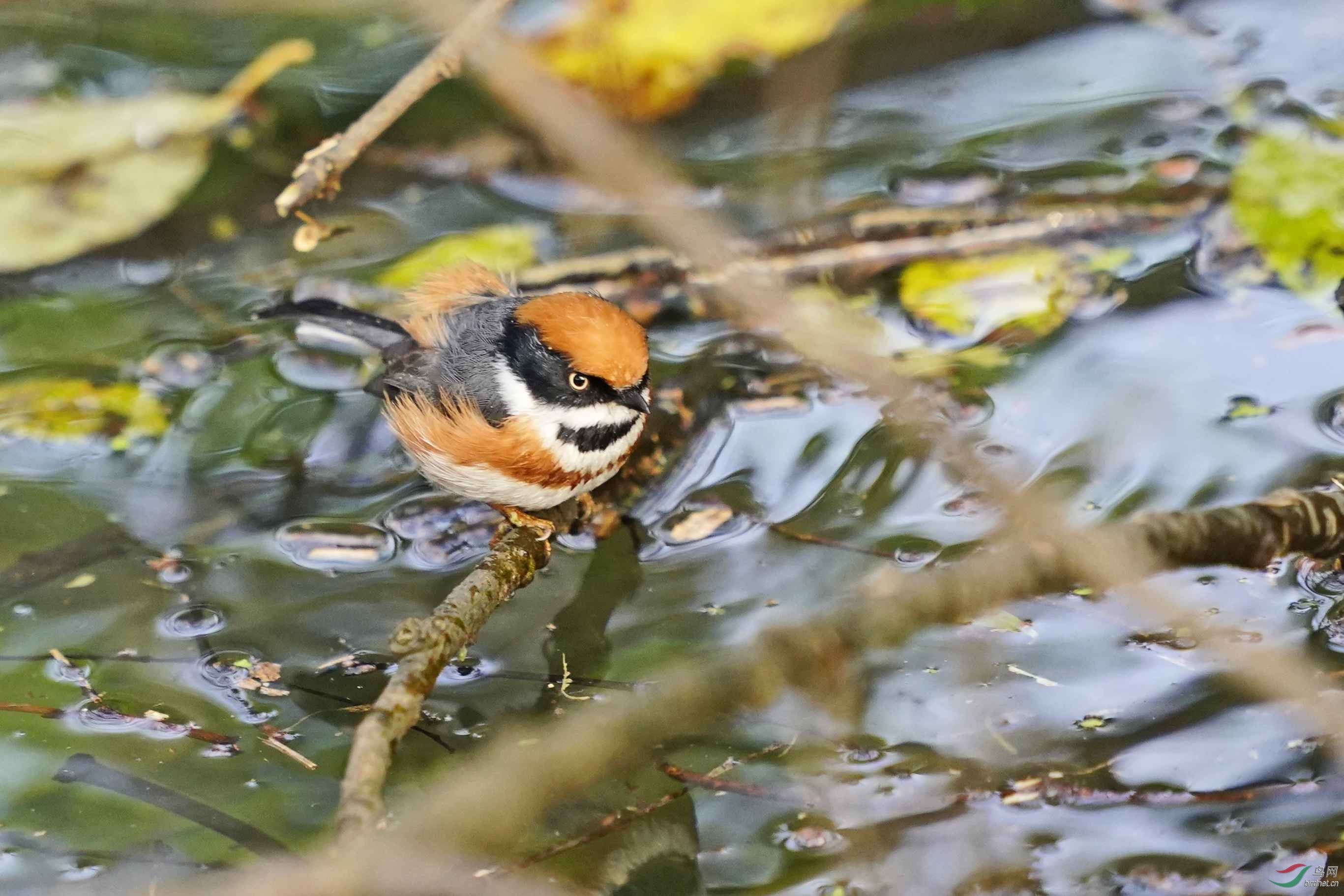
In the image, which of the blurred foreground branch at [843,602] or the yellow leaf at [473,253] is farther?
the yellow leaf at [473,253]

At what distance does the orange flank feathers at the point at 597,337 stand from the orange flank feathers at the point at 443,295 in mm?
689

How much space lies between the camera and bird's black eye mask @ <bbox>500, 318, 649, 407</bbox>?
366 cm

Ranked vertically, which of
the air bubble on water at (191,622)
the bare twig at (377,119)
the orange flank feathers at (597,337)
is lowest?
the air bubble on water at (191,622)

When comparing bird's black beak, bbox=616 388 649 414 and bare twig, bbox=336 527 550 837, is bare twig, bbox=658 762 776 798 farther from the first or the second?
bird's black beak, bbox=616 388 649 414

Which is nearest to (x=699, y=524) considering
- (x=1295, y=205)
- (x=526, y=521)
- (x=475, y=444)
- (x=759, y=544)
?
(x=759, y=544)

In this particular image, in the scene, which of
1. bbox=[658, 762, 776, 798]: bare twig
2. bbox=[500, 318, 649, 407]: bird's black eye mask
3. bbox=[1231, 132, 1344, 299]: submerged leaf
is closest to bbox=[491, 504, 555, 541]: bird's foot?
bbox=[500, 318, 649, 407]: bird's black eye mask

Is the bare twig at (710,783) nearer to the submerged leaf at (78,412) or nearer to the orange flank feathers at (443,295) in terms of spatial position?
the orange flank feathers at (443,295)

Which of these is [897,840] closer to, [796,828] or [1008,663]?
[796,828]

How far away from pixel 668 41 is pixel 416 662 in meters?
4.46

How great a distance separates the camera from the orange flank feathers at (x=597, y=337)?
353 cm

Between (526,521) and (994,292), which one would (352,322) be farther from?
(994,292)

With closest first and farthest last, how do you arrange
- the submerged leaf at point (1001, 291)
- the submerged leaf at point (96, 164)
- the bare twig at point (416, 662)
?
the bare twig at point (416, 662)
the submerged leaf at point (1001, 291)
the submerged leaf at point (96, 164)

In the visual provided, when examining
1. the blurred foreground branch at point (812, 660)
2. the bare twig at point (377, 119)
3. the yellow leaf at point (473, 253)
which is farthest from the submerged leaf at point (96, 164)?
the blurred foreground branch at point (812, 660)

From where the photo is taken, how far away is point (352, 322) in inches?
173
